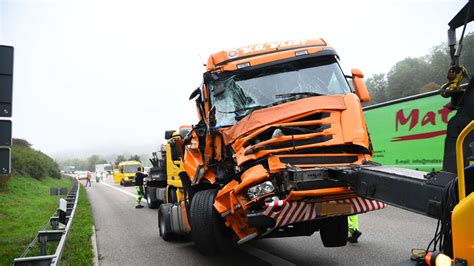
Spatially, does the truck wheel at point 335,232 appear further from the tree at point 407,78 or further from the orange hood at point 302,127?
the tree at point 407,78

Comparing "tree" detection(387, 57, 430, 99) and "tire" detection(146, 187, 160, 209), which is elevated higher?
"tree" detection(387, 57, 430, 99)

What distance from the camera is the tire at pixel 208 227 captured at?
496 cm

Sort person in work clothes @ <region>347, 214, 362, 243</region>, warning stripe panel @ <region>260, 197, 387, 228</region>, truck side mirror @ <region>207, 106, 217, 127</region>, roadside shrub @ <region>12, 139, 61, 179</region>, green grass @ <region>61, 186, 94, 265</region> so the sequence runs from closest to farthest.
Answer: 1. warning stripe panel @ <region>260, 197, 387, 228</region>
2. truck side mirror @ <region>207, 106, 217, 127</region>
3. green grass @ <region>61, 186, 94, 265</region>
4. person in work clothes @ <region>347, 214, 362, 243</region>
5. roadside shrub @ <region>12, 139, 61, 179</region>

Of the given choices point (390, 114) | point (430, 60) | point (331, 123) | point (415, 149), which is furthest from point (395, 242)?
point (430, 60)

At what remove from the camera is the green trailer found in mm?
11047

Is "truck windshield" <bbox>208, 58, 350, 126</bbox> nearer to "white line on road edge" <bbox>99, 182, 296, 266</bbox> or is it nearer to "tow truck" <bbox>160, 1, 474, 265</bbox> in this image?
"tow truck" <bbox>160, 1, 474, 265</bbox>

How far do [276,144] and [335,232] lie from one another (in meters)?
2.18

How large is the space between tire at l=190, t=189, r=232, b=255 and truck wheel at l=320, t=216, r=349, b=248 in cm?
156

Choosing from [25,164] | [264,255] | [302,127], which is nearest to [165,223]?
[264,255]

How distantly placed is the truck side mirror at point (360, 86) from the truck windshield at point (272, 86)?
0.21 meters

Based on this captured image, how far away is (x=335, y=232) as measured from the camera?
5746mm

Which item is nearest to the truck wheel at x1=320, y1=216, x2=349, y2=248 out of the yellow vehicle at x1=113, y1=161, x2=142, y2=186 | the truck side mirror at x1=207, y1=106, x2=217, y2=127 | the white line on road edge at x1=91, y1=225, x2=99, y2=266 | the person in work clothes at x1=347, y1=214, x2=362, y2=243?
the person in work clothes at x1=347, y1=214, x2=362, y2=243

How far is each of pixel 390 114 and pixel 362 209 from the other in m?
9.58

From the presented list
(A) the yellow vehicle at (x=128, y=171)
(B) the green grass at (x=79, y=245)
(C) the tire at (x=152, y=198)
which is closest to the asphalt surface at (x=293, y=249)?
(B) the green grass at (x=79, y=245)
